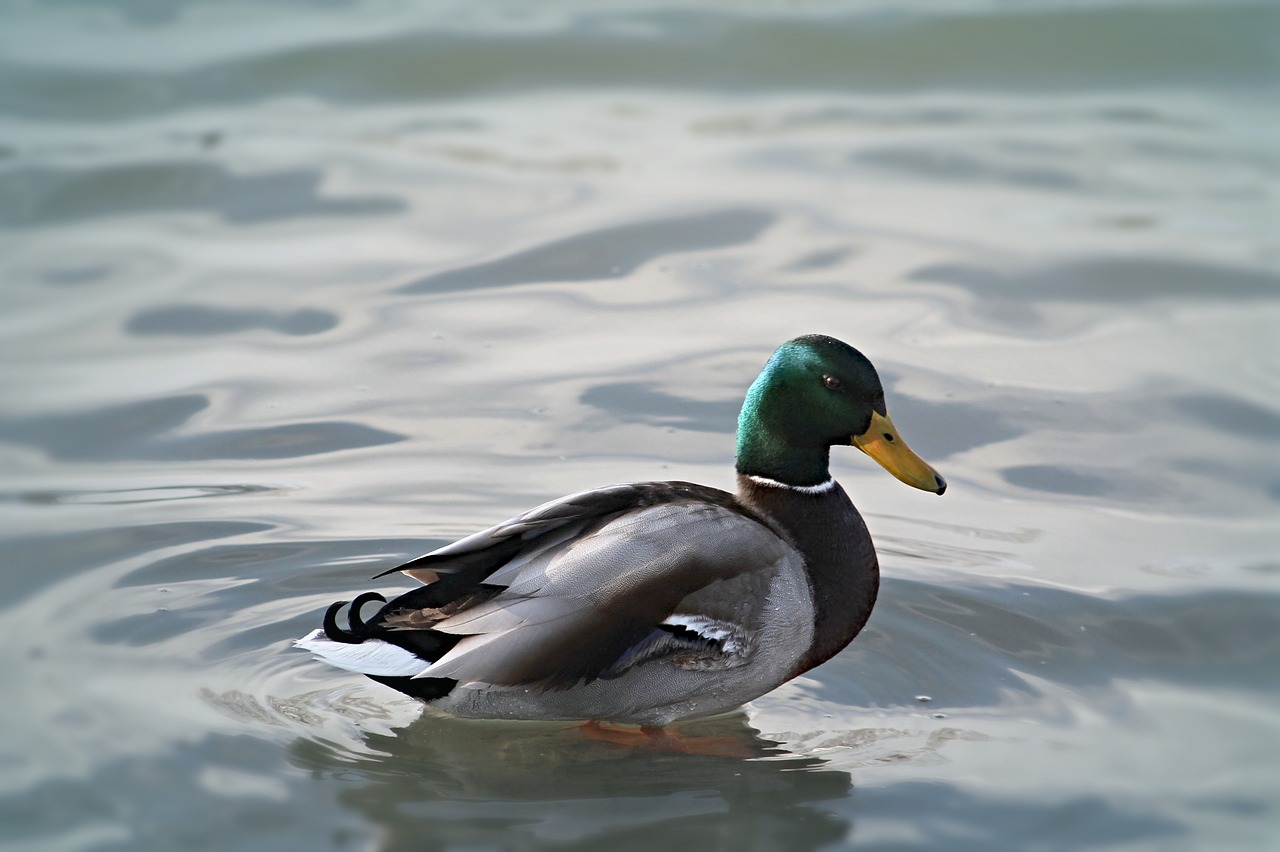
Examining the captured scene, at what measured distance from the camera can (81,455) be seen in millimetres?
7102

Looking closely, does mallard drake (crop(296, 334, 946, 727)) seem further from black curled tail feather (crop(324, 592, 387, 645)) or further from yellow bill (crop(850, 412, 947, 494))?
yellow bill (crop(850, 412, 947, 494))

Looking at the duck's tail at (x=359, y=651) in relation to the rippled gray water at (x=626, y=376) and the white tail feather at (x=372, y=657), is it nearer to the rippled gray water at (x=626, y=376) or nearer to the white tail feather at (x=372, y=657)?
the white tail feather at (x=372, y=657)

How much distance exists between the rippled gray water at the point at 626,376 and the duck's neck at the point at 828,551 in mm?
273

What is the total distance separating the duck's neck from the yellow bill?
0.59ft

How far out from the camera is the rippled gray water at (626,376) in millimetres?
4922

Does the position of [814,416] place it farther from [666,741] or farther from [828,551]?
[666,741]

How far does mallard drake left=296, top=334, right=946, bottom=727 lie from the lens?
4.91 m

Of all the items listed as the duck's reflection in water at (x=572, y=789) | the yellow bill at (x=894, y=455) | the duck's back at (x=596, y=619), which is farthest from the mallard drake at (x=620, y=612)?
the yellow bill at (x=894, y=455)

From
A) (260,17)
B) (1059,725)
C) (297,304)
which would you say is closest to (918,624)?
(1059,725)

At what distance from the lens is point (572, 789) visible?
486 cm

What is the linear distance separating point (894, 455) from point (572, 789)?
1.54 m

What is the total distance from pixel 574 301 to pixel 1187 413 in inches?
119

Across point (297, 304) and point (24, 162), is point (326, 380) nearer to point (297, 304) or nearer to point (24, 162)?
point (297, 304)

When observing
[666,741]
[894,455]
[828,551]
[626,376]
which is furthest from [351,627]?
[626,376]
